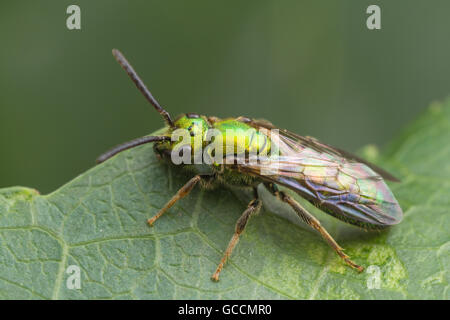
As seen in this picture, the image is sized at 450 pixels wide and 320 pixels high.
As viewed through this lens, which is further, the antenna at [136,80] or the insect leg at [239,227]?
the antenna at [136,80]

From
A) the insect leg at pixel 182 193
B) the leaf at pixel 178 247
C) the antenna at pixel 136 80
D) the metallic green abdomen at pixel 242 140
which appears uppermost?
the antenna at pixel 136 80

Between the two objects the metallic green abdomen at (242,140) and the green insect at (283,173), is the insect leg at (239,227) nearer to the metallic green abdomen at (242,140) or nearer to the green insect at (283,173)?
the green insect at (283,173)

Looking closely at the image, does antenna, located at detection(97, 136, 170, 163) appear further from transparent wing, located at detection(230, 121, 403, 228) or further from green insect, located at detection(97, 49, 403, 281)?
transparent wing, located at detection(230, 121, 403, 228)

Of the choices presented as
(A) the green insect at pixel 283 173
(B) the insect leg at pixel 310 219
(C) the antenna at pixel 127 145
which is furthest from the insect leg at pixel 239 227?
(C) the antenna at pixel 127 145

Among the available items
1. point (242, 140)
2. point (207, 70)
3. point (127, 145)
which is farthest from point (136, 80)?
point (207, 70)

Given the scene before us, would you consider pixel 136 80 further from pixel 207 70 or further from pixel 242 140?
pixel 207 70

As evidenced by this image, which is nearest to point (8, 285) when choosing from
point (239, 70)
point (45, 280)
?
point (45, 280)
